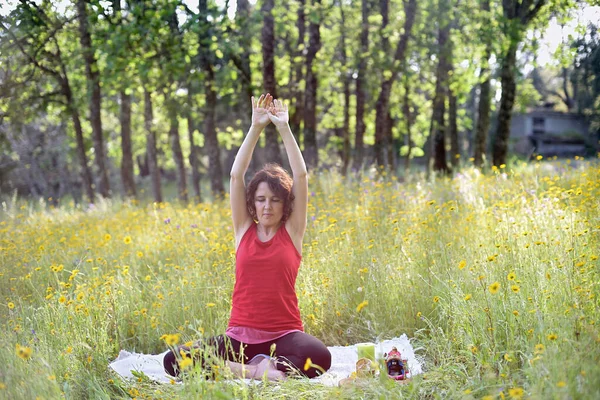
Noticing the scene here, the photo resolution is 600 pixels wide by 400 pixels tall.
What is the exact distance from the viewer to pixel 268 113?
4441mm

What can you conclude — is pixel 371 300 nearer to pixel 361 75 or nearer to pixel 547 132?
pixel 361 75

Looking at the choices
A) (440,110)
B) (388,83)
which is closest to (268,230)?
(388,83)

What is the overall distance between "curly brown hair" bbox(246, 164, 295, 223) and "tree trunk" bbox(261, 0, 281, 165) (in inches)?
289

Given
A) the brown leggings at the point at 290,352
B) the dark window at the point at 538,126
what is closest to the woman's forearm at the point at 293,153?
the brown leggings at the point at 290,352

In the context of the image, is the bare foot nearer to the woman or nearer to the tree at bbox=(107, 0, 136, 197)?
the woman

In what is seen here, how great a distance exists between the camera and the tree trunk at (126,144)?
15.0 metres

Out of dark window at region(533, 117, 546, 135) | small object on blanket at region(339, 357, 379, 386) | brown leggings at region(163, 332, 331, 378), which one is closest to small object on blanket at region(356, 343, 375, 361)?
small object on blanket at region(339, 357, 379, 386)

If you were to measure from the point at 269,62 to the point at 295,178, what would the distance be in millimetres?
7949

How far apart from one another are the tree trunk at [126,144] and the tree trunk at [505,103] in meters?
8.59

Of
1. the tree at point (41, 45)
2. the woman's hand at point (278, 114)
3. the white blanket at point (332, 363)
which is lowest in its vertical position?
the white blanket at point (332, 363)

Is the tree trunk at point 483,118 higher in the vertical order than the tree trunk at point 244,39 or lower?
lower

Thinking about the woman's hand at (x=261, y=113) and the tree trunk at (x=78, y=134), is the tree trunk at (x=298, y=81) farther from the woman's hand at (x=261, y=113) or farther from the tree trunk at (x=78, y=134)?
the woman's hand at (x=261, y=113)

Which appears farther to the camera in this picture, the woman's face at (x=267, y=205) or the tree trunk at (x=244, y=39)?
the tree trunk at (x=244, y=39)

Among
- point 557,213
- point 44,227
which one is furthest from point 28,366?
point 44,227
